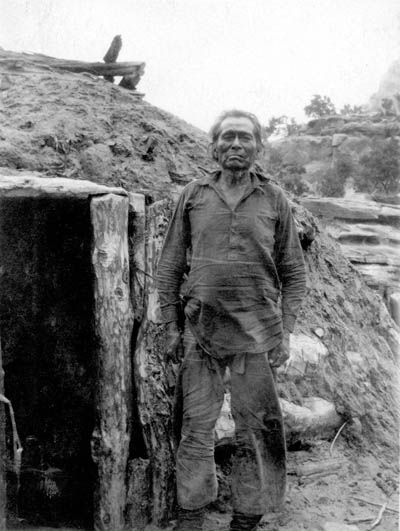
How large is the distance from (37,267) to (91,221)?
21.2 inches

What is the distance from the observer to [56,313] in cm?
346

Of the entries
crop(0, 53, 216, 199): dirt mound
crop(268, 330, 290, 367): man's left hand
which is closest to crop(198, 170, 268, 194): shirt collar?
crop(268, 330, 290, 367): man's left hand

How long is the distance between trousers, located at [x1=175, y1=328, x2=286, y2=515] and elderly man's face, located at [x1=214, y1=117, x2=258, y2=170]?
865mm

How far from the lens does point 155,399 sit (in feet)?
10.5

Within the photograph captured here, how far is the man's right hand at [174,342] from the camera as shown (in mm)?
2965

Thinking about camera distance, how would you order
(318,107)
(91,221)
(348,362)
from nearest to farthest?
(91,221)
(348,362)
(318,107)

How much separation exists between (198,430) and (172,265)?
79 cm

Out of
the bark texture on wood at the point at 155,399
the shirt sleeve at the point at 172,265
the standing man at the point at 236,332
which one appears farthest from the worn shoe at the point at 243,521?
the shirt sleeve at the point at 172,265

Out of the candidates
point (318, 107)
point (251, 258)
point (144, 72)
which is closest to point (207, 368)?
point (251, 258)

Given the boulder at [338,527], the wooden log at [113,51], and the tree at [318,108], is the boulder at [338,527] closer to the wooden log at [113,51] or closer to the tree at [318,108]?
the wooden log at [113,51]

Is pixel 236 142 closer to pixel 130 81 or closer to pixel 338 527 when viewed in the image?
pixel 338 527

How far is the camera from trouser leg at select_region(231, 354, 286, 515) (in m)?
2.81

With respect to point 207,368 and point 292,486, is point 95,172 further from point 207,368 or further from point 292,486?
point 292,486

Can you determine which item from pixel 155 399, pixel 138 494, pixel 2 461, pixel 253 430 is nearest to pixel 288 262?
pixel 253 430
